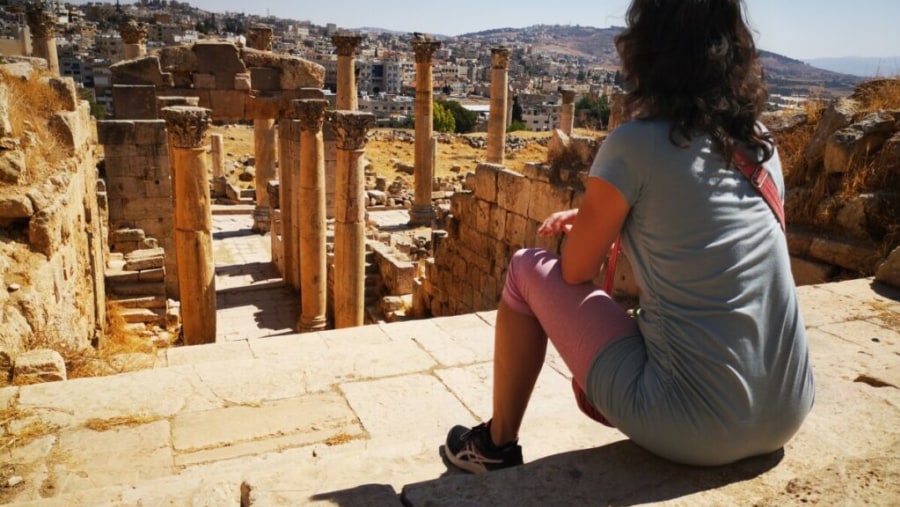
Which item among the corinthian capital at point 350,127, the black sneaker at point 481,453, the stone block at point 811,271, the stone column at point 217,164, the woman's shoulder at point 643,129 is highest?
the woman's shoulder at point 643,129

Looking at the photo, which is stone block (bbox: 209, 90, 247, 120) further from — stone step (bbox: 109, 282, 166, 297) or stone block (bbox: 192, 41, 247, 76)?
stone step (bbox: 109, 282, 166, 297)

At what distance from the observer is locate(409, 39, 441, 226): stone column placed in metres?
22.9

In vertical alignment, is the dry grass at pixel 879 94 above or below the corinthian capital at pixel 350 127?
above

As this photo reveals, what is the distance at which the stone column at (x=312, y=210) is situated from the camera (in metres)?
11.8

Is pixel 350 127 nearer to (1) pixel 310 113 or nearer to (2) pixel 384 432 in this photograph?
(1) pixel 310 113

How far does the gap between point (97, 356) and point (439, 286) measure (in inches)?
262

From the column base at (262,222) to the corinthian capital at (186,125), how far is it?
482 inches

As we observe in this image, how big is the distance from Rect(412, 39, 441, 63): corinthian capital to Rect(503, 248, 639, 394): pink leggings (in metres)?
21.0

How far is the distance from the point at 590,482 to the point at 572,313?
607 mm

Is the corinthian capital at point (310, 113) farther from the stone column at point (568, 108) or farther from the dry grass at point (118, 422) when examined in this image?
the stone column at point (568, 108)

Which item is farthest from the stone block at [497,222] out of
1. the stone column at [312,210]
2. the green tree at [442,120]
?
the green tree at [442,120]

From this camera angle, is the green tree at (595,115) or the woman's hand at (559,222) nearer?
the woman's hand at (559,222)

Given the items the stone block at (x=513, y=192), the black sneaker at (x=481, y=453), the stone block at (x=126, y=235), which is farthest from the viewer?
the stone block at (x=126, y=235)

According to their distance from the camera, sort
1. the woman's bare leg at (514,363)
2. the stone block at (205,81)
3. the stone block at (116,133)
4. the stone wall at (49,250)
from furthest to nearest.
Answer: the stone block at (205,81)
the stone block at (116,133)
the stone wall at (49,250)
the woman's bare leg at (514,363)
